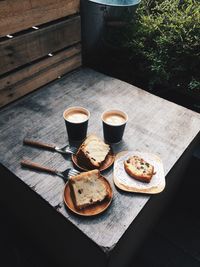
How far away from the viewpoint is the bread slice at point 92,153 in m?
1.80

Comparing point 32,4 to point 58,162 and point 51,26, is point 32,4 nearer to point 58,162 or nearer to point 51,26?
point 51,26

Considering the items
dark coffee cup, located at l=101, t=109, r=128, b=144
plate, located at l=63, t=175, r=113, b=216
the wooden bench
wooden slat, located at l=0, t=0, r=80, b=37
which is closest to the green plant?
the wooden bench

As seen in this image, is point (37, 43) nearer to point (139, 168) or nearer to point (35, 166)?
point (35, 166)

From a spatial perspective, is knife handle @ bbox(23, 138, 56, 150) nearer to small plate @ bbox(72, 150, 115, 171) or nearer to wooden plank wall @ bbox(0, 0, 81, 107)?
small plate @ bbox(72, 150, 115, 171)

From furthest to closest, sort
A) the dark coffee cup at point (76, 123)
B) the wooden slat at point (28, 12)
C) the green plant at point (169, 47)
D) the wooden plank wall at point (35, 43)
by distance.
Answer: the green plant at point (169, 47) → the wooden plank wall at point (35, 43) → the wooden slat at point (28, 12) → the dark coffee cup at point (76, 123)

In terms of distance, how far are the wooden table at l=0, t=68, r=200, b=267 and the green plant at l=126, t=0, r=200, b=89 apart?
1.42ft

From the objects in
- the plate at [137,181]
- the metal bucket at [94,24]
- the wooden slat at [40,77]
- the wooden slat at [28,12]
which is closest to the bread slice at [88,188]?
the plate at [137,181]

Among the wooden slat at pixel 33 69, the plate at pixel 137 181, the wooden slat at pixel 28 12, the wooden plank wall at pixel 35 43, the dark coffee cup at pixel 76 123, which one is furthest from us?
the wooden slat at pixel 33 69

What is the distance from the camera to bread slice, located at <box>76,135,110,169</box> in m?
1.80

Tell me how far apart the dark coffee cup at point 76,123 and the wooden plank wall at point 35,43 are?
817 mm

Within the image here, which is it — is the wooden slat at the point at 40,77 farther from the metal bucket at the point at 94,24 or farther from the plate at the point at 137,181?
the plate at the point at 137,181

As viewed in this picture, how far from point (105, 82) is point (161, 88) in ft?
2.29

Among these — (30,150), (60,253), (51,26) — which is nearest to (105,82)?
(51,26)

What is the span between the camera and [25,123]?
2.28 metres
